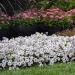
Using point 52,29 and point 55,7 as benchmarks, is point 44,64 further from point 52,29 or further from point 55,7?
point 55,7

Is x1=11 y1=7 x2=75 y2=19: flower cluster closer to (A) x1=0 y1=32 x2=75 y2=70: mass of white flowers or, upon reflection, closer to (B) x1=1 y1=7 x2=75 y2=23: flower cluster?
(B) x1=1 y1=7 x2=75 y2=23: flower cluster

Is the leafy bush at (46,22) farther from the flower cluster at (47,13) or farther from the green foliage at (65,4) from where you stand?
the green foliage at (65,4)

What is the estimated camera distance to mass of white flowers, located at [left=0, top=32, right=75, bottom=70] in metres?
10.5

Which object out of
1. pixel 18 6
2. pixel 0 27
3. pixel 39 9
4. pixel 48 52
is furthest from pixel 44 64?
pixel 39 9

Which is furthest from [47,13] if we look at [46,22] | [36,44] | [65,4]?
[36,44]

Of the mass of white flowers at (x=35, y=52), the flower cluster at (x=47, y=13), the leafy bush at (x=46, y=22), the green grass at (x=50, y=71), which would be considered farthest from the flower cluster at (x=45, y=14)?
the green grass at (x=50, y=71)

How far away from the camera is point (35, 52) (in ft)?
35.3

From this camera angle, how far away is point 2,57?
10.6m

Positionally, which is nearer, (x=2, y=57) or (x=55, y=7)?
(x=2, y=57)

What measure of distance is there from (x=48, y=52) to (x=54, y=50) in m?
0.25

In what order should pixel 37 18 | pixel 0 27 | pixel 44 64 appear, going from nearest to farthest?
pixel 44 64 → pixel 0 27 → pixel 37 18

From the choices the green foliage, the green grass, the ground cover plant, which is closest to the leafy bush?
the ground cover plant

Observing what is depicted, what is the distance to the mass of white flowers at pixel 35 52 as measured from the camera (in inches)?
414

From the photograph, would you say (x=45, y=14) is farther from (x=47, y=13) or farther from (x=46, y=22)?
(x=46, y=22)
